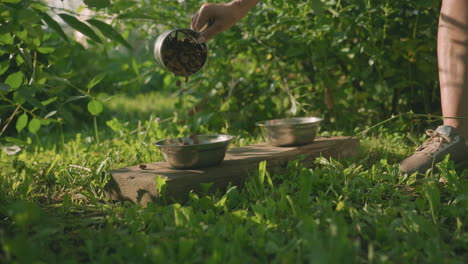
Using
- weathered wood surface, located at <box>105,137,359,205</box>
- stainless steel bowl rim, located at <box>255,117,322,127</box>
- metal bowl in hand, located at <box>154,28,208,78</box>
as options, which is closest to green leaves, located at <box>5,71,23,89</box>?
weathered wood surface, located at <box>105,137,359,205</box>

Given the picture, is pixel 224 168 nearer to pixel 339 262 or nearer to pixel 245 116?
pixel 339 262

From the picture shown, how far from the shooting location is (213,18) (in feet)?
6.84

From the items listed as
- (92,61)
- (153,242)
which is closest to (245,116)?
(153,242)

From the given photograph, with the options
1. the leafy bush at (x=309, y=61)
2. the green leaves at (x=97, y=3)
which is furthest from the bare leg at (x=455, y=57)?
the green leaves at (x=97, y=3)

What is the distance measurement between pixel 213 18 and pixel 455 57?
3.76ft

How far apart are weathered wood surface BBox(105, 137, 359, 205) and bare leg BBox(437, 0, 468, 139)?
550 millimetres

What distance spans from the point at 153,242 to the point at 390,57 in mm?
2088

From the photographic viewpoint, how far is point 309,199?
55.5 inches

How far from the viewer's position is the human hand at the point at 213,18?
2039 millimetres

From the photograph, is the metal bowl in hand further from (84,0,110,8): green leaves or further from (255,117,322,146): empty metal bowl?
(84,0,110,8): green leaves

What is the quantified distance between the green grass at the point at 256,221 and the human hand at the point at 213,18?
2.55ft

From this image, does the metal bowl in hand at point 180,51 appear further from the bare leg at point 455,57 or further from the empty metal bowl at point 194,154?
the bare leg at point 455,57

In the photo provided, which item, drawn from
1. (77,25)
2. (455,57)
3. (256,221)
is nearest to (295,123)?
(455,57)

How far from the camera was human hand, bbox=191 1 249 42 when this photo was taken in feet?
6.69
